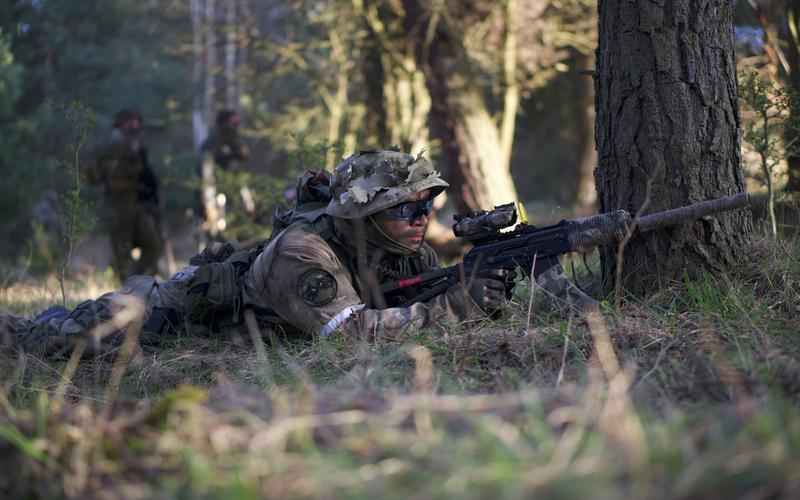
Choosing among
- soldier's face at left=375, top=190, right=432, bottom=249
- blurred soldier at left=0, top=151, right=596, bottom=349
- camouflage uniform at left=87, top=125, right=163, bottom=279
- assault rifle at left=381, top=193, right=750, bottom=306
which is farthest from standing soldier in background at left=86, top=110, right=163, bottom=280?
assault rifle at left=381, top=193, right=750, bottom=306

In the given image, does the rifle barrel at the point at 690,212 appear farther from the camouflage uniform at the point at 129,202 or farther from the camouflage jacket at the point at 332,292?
the camouflage uniform at the point at 129,202

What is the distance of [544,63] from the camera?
13.3 m

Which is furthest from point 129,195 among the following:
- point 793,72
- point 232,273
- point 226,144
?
point 793,72

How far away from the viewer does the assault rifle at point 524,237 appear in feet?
13.9

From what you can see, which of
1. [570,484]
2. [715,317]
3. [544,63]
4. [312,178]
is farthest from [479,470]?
[544,63]

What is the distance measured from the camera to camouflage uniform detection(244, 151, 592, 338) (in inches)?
179

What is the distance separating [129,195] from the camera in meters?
10.8

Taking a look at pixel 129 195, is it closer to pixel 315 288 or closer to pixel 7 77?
pixel 7 77

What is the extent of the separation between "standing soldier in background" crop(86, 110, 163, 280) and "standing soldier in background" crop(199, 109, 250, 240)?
1114 millimetres

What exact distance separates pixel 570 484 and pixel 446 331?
2.48 meters

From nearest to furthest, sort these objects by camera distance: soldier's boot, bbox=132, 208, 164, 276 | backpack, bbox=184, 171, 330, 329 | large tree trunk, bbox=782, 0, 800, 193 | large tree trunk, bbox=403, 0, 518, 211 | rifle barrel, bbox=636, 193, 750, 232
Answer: rifle barrel, bbox=636, 193, 750, 232 → backpack, bbox=184, 171, 330, 329 → large tree trunk, bbox=782, 0, 800, 193 → large tree trunk, bbox=403, 0, 518, 211 → soldier's boot, bbox=132, 208, 164, 276

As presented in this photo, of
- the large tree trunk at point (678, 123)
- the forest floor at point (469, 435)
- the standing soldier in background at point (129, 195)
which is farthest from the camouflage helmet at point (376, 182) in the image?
the standing soldier in background at point (129, 195)

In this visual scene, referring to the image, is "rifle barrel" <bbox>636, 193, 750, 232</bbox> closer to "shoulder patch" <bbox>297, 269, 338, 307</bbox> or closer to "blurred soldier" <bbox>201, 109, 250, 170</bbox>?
"shoulder patch" <bbox>297, 269, 338, 307</bbox>

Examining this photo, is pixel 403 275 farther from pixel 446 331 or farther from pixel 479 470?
pixel 479 470
